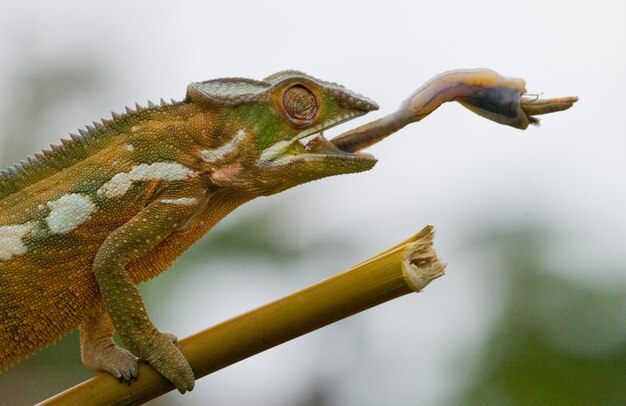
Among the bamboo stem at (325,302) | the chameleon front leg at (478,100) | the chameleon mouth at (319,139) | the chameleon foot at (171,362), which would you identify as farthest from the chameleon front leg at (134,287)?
the chameleon front leg at (478,100)

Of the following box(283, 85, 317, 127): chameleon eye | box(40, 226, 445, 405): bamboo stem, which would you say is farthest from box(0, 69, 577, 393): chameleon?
box(40, 226, 445, 405): bamboo stem

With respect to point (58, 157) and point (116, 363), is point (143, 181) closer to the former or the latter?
point (58, 157)

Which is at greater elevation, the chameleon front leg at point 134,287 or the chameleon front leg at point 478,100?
the chameleon front leg at point 478,100

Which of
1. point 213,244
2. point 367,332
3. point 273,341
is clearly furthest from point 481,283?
point 273,341

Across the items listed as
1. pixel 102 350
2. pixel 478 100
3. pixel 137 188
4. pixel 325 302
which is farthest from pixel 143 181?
pixel 478 100

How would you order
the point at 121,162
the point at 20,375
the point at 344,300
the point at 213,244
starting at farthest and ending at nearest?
1. the point at 213,244
2. the point at 20,375
3. the point at 121,162
4. the point at 344,300

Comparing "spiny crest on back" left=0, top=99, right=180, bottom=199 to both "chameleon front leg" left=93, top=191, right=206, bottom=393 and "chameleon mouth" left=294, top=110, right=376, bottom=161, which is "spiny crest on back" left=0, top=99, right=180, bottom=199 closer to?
"chameleon front leg" left=93, top=191, right=206, bottom=393

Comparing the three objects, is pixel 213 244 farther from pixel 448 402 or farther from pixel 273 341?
pixel 273 341

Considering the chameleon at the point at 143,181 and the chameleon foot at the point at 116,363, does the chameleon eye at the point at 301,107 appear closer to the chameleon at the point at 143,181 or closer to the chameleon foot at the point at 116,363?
the chameleon at the point at 143,181
